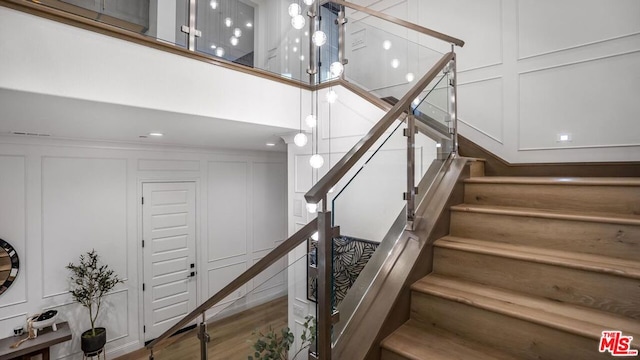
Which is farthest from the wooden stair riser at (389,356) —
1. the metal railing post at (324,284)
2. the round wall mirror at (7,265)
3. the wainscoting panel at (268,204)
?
the wainscoting panel at (268,204)

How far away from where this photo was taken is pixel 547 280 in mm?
1326

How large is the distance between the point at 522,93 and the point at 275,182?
4483 millimetres

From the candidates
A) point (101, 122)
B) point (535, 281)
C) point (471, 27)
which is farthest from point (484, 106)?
point (101, 122)

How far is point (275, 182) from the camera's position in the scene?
6.22 m

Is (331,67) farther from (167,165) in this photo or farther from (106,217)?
(106,217)

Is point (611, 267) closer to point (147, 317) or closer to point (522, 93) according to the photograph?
point (522, 93)

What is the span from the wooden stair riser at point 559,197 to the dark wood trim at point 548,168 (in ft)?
3.59

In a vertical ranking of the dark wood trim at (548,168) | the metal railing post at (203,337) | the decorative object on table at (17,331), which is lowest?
the decorative object on table at (17,331)

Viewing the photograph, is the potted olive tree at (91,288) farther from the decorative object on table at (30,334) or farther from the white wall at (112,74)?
the white wall at (112,74)

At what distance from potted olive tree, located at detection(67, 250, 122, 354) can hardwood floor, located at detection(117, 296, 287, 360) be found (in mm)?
637

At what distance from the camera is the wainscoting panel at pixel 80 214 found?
146 inches

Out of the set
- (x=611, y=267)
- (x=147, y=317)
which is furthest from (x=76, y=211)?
(x=611, y=267)

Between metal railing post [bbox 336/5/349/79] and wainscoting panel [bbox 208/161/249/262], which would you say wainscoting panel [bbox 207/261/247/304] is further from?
metal railing post [bbox 336/5/349/79]

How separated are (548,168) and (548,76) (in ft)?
2.98
